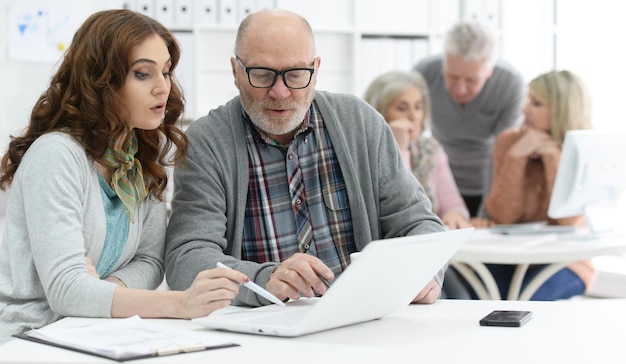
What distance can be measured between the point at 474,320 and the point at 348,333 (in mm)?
235

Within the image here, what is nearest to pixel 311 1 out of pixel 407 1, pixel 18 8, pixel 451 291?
pixel 407 1

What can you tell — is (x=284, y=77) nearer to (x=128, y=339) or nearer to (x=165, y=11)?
(x=128, y=339)

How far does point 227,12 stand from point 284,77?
9.40 feet

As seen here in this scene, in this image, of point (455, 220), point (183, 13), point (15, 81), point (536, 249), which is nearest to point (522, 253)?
point (536, 249)

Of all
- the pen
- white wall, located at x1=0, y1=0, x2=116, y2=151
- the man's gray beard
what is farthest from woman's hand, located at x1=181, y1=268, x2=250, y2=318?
white wall, located at x1=0, y1=0, x2=116, y2=151

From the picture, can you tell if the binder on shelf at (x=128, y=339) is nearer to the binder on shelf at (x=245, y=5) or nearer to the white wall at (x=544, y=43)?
the white wall at (x=544, y=43)

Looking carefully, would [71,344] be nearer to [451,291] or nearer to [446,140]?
[451,291]

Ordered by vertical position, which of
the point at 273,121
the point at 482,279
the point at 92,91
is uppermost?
the point at 92,91

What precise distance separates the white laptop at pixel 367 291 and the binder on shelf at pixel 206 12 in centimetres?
326

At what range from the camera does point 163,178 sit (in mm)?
1836

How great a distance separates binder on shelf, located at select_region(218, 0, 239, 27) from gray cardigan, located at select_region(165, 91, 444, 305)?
8.83ft

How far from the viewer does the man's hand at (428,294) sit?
1678 mm

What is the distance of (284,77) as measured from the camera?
189cm

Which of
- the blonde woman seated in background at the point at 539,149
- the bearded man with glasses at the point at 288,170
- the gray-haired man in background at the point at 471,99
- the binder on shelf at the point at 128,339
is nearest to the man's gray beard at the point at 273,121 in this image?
the bearded man with glasses at the point at 288,170
